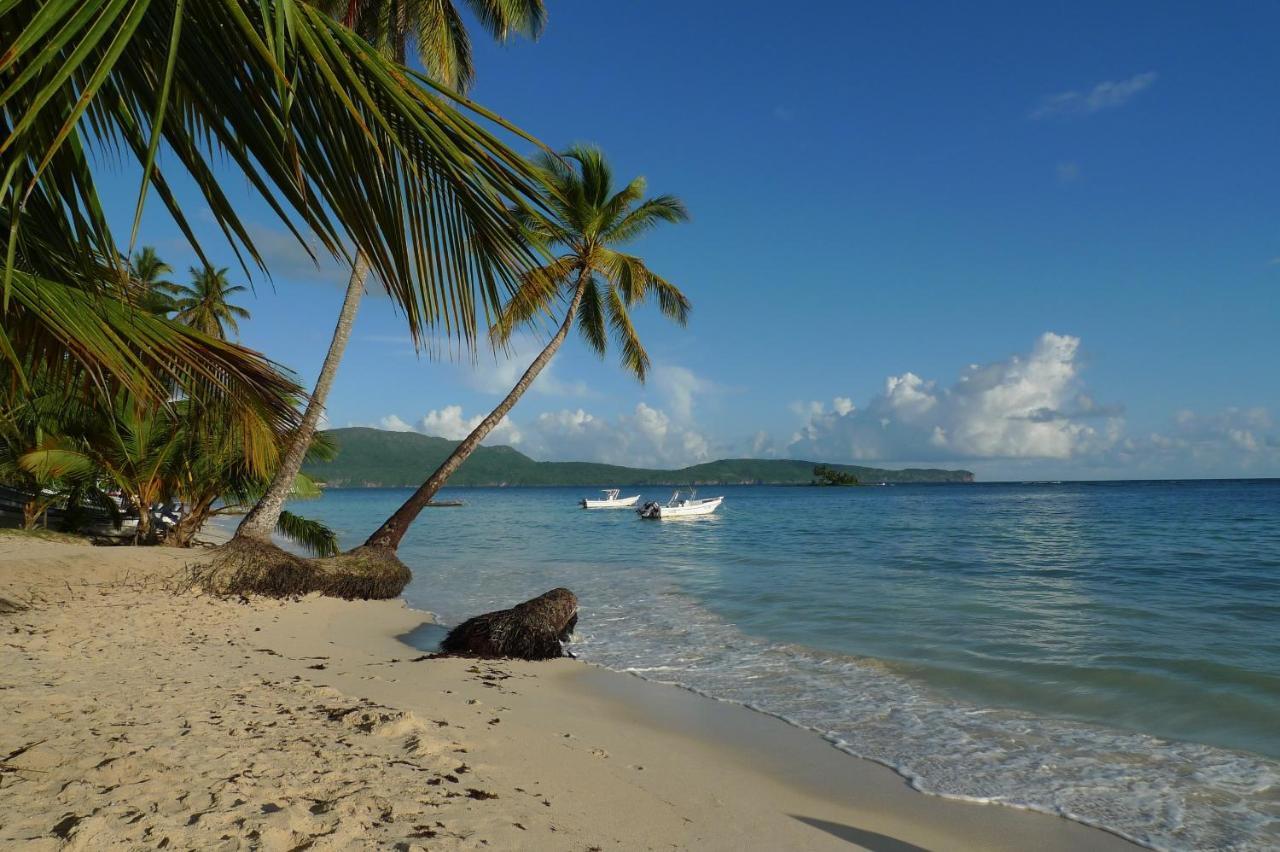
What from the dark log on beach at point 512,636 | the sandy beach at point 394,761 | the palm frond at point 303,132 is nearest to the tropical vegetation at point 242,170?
the palm frond at point 303,132

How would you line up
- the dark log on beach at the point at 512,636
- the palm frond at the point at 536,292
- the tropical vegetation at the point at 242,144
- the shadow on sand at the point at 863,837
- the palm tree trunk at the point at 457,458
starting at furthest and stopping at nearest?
the palm tree trunk at the point at 457,458
the dark log on beach at the point at 512,636
the shadow on sand at the point at 863,837
the palm frond at the point at 536,292
the tropical vegetation at the point at 242,144

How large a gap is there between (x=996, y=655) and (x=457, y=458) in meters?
10.8

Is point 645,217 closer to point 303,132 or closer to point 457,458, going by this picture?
point 457,458

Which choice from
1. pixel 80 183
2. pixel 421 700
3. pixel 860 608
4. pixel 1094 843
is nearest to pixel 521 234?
pixel 80 183

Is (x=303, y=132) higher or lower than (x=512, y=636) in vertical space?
higher

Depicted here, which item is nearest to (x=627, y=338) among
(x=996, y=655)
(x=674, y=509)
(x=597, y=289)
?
(x=597, y=289)

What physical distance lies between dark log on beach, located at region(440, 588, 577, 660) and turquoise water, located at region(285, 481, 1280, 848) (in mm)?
720

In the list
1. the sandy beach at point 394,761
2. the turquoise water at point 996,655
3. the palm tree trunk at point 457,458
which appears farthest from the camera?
the palm tree trunk at point 457,458

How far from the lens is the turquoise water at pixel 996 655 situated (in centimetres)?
580

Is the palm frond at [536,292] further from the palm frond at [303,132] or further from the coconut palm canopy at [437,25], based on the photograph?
the coconut palm canopy at [437,25]

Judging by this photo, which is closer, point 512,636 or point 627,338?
point 512,636

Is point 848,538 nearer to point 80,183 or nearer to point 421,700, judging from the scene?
point 421,700

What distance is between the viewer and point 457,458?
16344 millimetres

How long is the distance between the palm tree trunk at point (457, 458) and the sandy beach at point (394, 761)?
7009 millimetres
